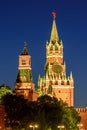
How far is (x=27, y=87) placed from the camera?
122 m

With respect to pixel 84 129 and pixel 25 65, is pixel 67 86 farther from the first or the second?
pixel 25 65

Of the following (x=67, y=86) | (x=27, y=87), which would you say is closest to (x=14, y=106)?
(x=27, y=87)

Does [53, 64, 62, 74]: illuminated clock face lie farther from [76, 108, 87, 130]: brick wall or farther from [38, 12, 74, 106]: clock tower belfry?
[76, 108, 87, 130]: brick wall

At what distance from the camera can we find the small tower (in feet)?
393

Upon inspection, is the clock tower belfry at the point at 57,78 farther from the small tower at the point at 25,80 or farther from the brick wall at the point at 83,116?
the small tower at the point at 25,80

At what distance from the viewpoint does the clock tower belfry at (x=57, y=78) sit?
15562cm

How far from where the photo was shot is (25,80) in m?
123

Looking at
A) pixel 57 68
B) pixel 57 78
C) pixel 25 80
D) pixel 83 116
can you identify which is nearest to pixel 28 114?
pixel 25 80

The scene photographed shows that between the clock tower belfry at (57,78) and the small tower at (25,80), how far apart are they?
78.9ft

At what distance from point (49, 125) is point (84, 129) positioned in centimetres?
5798

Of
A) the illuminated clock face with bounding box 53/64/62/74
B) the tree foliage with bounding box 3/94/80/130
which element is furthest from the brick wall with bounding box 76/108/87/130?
the tree foliage with bounding box 3/94/80/130

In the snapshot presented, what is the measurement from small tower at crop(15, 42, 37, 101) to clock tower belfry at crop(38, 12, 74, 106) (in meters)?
24.1

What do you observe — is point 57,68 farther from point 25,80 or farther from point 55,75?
point 25,80

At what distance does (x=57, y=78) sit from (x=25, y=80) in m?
35.4
